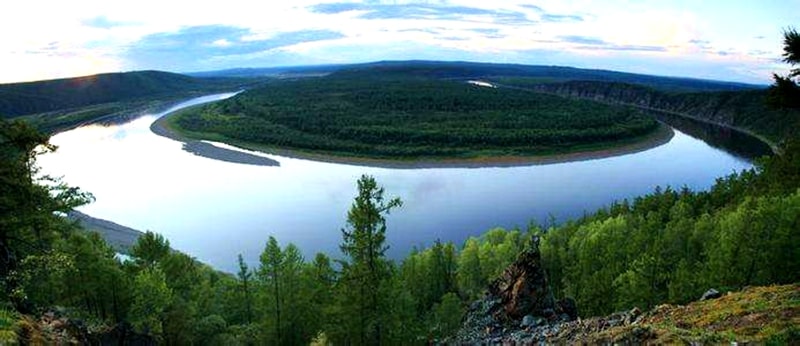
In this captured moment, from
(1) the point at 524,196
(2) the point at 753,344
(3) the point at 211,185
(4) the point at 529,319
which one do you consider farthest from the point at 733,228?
(3) the point at 211,185

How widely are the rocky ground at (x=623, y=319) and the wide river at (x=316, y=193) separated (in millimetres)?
44793

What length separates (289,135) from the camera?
631 ft

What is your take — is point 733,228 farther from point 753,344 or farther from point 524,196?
point 524,196

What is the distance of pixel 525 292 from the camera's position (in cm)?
3381

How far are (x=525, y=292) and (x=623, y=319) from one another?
893 centimetres

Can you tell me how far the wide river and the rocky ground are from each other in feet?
147

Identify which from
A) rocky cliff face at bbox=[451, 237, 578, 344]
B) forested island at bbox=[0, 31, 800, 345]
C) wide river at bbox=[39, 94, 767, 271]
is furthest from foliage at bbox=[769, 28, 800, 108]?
wide river at bbox=[39, 94, 767, 271]

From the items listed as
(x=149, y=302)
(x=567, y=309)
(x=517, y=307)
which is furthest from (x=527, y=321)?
(x=149, y=302)

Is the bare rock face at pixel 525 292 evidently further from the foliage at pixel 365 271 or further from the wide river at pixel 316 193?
the wide river at pixel 316 193

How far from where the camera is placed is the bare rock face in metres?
33.3

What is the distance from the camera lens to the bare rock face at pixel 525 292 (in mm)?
A: 33344

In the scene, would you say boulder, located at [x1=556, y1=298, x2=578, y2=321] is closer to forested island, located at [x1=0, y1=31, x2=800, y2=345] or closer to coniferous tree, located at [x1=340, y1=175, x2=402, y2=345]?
forested island, located at [x1=0, y1=31, x2=800, y2=345]

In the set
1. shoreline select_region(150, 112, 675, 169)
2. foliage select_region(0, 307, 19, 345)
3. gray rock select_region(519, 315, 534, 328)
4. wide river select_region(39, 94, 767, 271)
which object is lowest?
wide river select_region(39, 94, 767, 271)

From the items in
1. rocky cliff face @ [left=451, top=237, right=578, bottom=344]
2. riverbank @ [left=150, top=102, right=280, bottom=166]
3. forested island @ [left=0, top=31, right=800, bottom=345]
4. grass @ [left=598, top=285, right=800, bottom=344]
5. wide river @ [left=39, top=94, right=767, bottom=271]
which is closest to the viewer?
grass @ [left=598, top=285, right=800, bottom=344]
